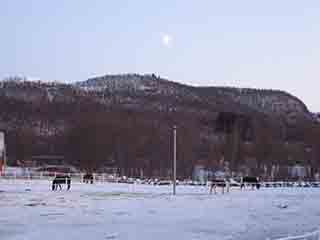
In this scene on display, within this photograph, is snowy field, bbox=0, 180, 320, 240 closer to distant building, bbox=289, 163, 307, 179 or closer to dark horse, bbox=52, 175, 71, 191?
dark horse, bbox=52, 175, 71, 191

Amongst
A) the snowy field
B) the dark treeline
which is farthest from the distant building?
the snowy field

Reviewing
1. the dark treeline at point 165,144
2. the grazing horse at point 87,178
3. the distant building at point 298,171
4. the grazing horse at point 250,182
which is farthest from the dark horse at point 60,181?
the distant building at point 298,171

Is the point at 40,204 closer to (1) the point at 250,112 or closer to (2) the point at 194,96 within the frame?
(1) the point at 250,112

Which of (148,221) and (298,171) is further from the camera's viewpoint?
(298,171)

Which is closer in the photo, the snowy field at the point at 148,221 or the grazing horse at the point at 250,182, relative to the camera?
the snowy field at the point at 148,221

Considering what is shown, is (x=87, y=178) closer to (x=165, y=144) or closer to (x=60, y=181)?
(x=60, y=181)

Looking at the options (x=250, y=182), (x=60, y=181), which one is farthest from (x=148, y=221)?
(x=250, y=182)

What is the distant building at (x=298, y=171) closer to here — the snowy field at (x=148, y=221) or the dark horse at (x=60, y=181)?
the dark horse at (x=60, y=181)

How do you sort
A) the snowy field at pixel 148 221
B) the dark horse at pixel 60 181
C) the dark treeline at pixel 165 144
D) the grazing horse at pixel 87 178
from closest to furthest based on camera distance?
the snowy field at pixel 148 221 < the dark horse at pixel 60 181 < the grazing horse at pixel 87 178 < the dark treeline at pixel 165 144

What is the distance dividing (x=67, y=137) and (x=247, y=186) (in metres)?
71.5

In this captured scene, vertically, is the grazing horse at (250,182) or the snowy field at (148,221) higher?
the grazing horse at (250,182)

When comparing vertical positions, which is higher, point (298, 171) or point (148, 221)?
point (298, 171)

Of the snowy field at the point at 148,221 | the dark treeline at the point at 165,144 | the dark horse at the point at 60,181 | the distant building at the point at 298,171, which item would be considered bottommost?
the snowy field at the point at 148,221

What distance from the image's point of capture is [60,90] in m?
158
